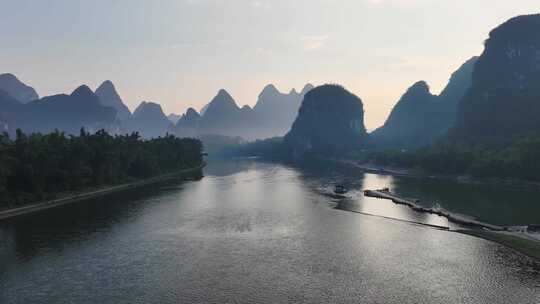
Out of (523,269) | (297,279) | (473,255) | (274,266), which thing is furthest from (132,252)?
(523,269)

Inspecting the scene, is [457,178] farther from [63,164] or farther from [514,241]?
[63,164]

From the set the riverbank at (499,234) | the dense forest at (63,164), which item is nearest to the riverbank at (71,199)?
the dense forest at (63,164)

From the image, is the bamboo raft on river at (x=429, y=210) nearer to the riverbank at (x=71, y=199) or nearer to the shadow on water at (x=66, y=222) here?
the shadow on water at (x=66, y=222)

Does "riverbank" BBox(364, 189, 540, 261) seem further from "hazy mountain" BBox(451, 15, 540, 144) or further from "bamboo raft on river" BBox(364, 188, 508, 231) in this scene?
"hazy mountain" BBox(451, 15, 540, 144)

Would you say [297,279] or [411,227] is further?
[411,227]

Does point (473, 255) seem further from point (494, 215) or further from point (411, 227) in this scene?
point (494, 215)
